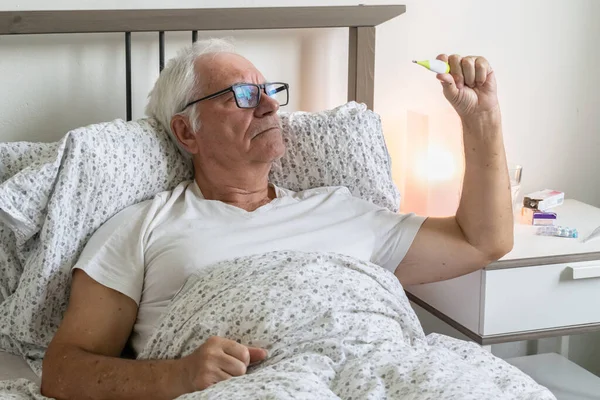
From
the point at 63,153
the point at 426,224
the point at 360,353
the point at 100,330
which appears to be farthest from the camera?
the point at 426,224

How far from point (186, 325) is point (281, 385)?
31 cm

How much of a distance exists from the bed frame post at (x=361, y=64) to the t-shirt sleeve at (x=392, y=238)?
51 cm

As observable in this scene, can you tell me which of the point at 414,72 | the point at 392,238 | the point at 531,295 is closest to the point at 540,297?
the point at 531,295

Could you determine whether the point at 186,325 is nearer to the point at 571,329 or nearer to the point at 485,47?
the point at 571,329

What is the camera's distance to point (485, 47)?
98.7 inches

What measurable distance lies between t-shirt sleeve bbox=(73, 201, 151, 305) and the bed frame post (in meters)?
0.77

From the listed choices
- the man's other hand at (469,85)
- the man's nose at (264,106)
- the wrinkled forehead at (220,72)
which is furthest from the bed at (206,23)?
the man's other hand at (469,85)

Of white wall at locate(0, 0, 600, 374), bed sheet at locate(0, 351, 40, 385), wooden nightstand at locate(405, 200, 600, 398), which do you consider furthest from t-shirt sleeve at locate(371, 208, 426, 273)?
bed sheet at locate(0, 351, 40, 385)

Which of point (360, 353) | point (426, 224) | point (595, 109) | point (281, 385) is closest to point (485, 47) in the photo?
point (595, 109)

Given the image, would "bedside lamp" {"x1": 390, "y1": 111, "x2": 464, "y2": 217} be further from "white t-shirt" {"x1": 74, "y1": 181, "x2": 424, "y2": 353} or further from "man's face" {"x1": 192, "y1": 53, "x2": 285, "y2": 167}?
"man's face" {"x1": 192, "y1": 53, "x2": 285, "y2": 167}

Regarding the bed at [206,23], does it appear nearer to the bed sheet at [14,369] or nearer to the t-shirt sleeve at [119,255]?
the bed sheet at [14,369]

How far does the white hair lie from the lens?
1894 millimetres

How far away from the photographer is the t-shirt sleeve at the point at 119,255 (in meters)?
1.70

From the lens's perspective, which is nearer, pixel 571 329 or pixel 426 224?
pixel 426 224
